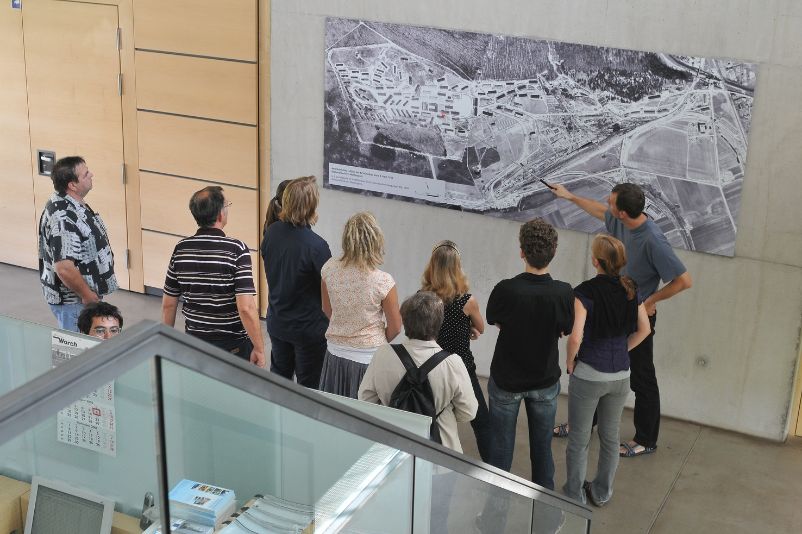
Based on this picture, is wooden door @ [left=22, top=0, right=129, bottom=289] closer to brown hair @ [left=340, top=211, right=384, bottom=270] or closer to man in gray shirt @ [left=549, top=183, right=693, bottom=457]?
brown hair @ [left=340, top=211, right=384, bottom=270]

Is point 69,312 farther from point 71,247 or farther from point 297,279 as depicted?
point 297,279

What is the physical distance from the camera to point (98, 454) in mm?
2660

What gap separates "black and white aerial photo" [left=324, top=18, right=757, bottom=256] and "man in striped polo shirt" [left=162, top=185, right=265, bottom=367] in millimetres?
1959

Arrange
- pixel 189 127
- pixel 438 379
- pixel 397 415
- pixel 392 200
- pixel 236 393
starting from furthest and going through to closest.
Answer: pixel 189 127
pixel 392 200
pixel 438 379
pixel 397 415
pixel 236 393

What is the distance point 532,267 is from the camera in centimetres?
424

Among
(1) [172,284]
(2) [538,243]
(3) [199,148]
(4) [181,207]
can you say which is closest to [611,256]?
(2) [538,243]

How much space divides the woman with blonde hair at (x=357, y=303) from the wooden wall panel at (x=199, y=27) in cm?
269

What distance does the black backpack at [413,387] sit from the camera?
3.58m

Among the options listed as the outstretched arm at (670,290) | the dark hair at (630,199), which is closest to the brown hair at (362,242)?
the dark hair at (630,199)

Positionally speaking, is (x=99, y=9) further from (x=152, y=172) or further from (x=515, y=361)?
(x=515, y=361)

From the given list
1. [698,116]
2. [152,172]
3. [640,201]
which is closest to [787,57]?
[698,116]

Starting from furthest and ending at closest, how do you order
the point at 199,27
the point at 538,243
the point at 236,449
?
the point at 199,27
the point at 538,243
the point at 236,449

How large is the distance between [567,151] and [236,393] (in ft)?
13.3

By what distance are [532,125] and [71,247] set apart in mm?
2716
